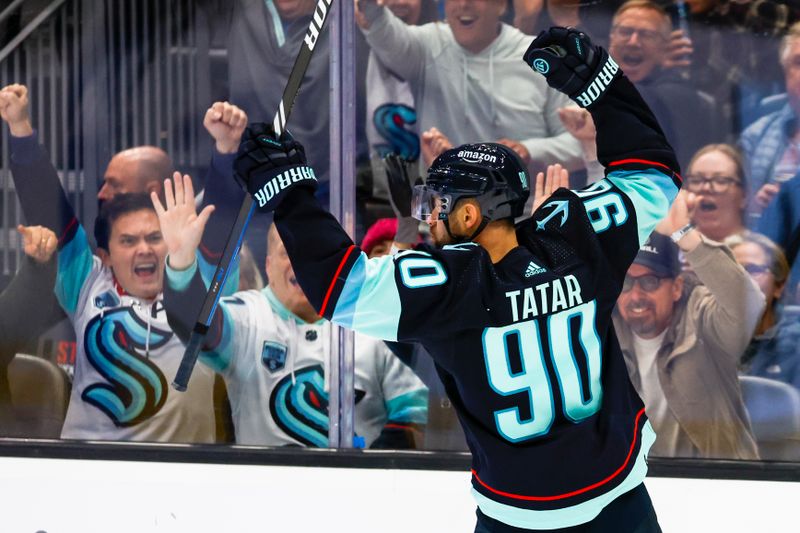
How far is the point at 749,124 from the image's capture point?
334 cm

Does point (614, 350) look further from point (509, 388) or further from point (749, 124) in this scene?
point (749, 124)

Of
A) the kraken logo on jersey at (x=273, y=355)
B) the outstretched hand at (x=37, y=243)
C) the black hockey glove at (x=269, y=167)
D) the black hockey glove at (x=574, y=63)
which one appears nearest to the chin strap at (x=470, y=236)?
the black hockey glove at (x=269, y=167)

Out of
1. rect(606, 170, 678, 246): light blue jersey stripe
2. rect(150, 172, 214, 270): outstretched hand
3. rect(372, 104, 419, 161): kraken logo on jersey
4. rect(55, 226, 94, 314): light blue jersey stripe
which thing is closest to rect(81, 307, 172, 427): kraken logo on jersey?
rect(55, 226, 94, 314): light blue jersey stripe

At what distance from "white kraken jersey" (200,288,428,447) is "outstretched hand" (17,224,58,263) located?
0.66 m

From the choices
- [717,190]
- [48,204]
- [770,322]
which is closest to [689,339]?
[770,322]

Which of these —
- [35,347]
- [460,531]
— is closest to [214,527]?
[460,531]

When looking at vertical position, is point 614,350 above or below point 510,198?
below

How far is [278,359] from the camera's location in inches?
141

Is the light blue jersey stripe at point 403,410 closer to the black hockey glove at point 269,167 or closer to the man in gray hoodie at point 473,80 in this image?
the man in gray hoodie at point 473,80

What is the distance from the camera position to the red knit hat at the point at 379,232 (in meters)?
3.46

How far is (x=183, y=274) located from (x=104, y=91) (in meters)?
0.69

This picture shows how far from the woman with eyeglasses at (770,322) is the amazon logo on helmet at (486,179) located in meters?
1.67

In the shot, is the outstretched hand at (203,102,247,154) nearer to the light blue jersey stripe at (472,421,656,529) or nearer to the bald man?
the bald man

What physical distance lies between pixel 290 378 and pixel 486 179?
1886 millimetres
